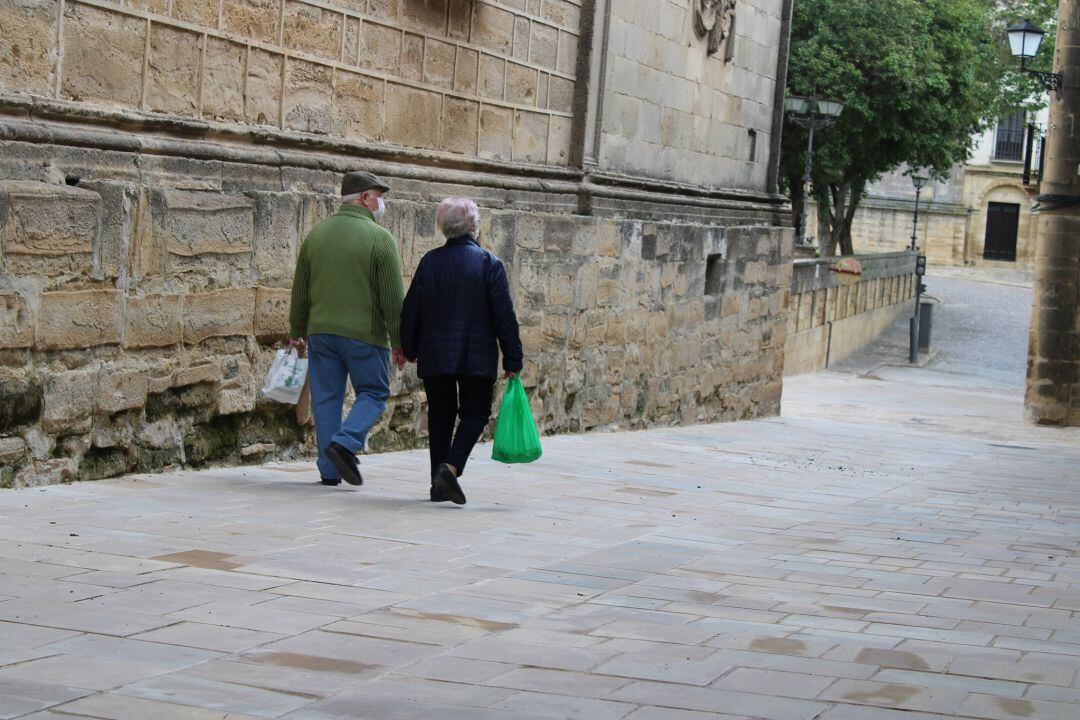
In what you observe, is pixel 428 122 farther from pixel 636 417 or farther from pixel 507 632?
pixel 507 632

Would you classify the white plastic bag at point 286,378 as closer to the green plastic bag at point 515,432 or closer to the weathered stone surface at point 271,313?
the weathered stone surface at point 271,313

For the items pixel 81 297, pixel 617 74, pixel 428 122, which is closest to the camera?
pixel 81 297

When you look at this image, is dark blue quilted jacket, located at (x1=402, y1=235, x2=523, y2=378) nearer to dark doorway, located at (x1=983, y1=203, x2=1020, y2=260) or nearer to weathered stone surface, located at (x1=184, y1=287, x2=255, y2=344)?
weathered stone surface, located at (x1=184, y1=287, x2=255, y2=344)

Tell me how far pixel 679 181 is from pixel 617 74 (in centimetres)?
204

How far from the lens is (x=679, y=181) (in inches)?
570

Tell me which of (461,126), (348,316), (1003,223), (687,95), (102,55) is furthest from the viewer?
(1003,223)

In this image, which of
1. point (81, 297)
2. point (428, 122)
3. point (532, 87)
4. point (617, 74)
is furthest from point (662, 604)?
point (617, 74)

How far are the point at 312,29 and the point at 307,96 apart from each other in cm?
37

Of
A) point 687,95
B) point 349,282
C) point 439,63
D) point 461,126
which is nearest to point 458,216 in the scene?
point 349,282

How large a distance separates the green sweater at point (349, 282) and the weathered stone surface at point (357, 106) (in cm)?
144

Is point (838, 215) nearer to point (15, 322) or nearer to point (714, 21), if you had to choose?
point (714, 21)

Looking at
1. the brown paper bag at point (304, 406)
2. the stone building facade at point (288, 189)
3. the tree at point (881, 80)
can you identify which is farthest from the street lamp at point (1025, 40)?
the brown paper bag at point (304, 406)

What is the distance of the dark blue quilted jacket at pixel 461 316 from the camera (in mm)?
7551

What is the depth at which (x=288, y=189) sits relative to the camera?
8562mm
